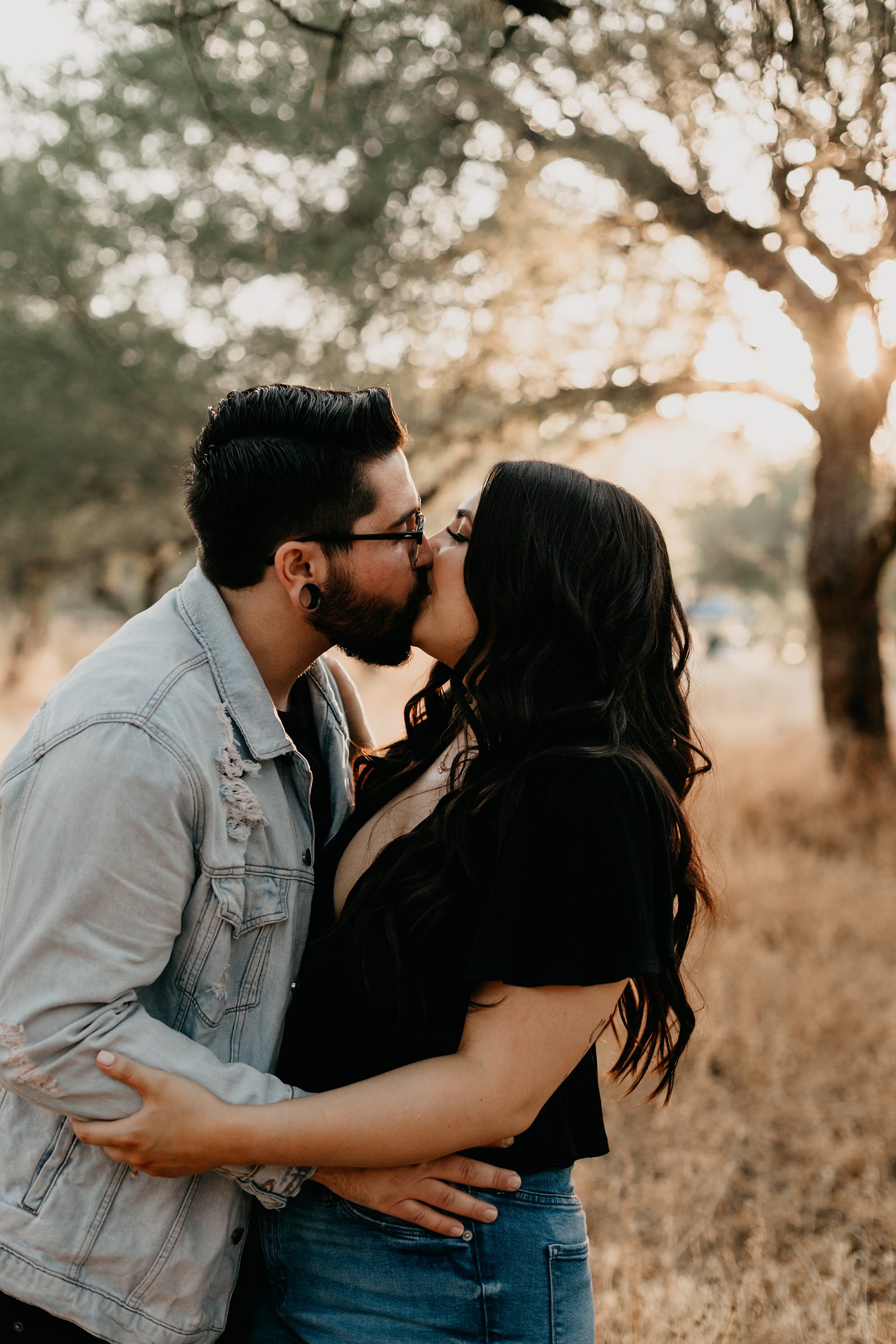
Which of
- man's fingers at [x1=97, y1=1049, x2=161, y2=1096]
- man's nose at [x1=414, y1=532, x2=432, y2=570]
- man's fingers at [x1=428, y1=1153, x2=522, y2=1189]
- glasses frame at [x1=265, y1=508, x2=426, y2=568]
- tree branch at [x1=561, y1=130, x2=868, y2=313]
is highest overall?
tree branch at [x1=561, y1=130, x2=868, y2=313]

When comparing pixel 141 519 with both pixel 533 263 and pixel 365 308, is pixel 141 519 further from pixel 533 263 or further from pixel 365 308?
pixel 533 263

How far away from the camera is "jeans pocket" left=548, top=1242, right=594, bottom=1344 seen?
1759 millimetres

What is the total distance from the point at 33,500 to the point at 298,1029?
9.49 metres

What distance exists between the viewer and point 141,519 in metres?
9.84

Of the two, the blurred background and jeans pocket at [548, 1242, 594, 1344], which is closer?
jeans pocket at [548, 1242, 594, 1344]

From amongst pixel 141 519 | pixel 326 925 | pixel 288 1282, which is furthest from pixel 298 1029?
pixel 141 519

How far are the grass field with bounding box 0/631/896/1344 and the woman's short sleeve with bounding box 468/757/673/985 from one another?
25.9 inches

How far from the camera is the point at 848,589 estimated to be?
27.8 feet

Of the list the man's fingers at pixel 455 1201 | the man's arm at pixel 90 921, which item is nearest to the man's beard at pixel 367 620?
the man's arm at pixel 90 921

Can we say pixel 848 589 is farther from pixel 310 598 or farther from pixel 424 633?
pixel 310 598

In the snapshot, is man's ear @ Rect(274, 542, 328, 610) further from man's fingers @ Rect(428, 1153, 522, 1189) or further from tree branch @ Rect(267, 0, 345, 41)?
tree branch @ Rect(267, 0, 345, 41)

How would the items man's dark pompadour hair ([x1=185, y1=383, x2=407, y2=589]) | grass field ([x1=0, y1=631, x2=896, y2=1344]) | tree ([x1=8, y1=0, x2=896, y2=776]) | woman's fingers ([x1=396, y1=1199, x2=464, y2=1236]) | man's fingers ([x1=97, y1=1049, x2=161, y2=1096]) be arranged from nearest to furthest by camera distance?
man's fingers ([x1=97, y1=1049, x2=161, y2=1096])
woman's fingers ([x1=396, y1=1199, x2=464, y2=1236])
man's dark pompadour hair ([x1=185, y1=383, x2=407, y2=589])
grass field ([x1=0, y1=631, x2=896, y2=1344])
tree ([x1=8, y1=0, x2=896, y2=776])

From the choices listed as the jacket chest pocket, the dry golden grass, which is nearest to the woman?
the jacket chest pocket

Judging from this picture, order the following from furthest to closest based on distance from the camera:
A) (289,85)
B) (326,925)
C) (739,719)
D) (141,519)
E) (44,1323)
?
(739,719) → (141,519) → (289,85) → (326,925) → (44,1323)
